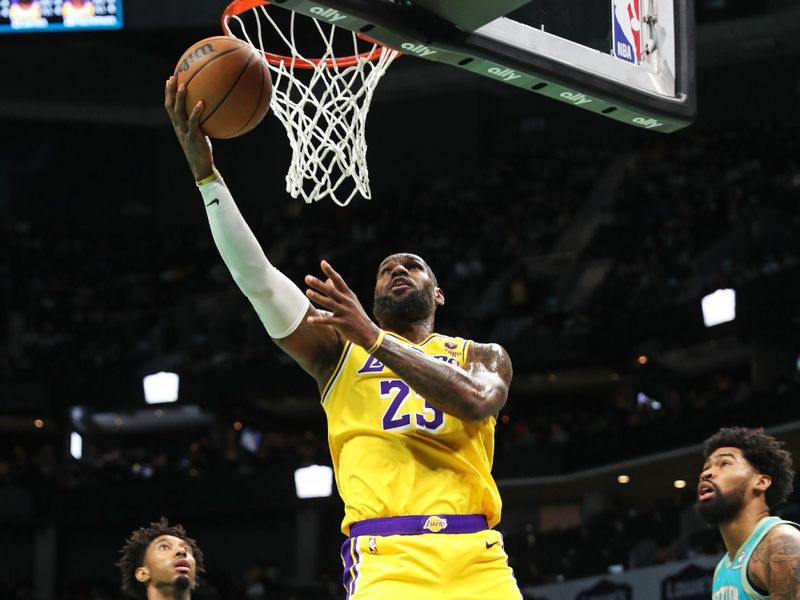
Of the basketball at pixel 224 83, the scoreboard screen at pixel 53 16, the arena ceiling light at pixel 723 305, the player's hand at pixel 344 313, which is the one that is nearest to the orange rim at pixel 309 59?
the basketball at pixel 224 83

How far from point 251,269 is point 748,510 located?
214cm

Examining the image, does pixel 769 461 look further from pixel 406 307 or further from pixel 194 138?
pixel 194 138

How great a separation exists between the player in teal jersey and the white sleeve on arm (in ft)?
5.81

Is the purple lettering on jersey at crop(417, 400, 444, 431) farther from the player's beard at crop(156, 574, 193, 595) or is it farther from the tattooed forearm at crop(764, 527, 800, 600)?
the player's beard at crop(156, 574, 193, 595)

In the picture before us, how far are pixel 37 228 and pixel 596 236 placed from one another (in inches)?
480

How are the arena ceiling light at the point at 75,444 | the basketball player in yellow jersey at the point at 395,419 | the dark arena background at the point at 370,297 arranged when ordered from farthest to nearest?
1. the arena ceiling light at the point at 75,444
2. the dark arena background at the point at 370,297
3. the basketball player in yellow jersey at the point at 395,419

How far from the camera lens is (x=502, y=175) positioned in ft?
88.7

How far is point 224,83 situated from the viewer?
4840 mm

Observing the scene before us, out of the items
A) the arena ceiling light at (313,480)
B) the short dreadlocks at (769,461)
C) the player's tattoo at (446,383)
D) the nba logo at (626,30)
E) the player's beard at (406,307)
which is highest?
the nba logo at (626,30)

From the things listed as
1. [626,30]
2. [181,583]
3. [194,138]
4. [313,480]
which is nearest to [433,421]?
[194,138]

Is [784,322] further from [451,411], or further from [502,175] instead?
[451,411]

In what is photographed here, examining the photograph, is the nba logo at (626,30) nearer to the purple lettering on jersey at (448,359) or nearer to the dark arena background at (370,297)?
the purple lettering on jersey at (448,359)

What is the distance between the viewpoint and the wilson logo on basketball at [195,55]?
16.1 ft

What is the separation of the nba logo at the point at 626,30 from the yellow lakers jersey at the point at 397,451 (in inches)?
63.9
